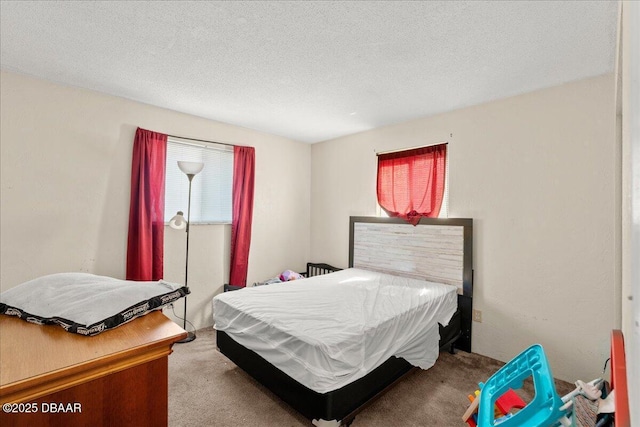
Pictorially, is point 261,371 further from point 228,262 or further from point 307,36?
point 307,36

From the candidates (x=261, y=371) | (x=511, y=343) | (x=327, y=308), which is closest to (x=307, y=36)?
(x=327, y=308)

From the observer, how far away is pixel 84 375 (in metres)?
0.73

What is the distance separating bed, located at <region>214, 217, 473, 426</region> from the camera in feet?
6.00

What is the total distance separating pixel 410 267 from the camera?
3.48 metres

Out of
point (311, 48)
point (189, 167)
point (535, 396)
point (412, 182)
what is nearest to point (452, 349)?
point (412, 182)

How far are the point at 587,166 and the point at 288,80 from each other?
8.46 feet

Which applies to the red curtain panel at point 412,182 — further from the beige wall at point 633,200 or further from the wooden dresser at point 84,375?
the wooden dresser at point 84,375

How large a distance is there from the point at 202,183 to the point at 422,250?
9.00ft

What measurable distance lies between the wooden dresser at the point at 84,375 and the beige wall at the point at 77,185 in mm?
2182

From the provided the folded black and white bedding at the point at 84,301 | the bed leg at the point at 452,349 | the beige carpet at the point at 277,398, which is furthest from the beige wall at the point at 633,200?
the bed leg at the point at 452,349

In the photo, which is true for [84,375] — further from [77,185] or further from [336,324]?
[77,185]

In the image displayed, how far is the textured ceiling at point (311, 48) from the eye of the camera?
5.57 feet

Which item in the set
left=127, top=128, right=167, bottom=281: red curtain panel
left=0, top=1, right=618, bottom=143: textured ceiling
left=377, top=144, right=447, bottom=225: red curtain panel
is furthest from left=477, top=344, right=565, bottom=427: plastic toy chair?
left=127, top=128, right=167, bottom=281: red curtain panel

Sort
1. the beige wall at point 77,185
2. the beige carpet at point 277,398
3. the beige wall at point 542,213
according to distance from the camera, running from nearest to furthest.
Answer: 1. the beige carpet at point 277,398
2. the beige wall at point 542,213
3. the beige wall at point 77,185
